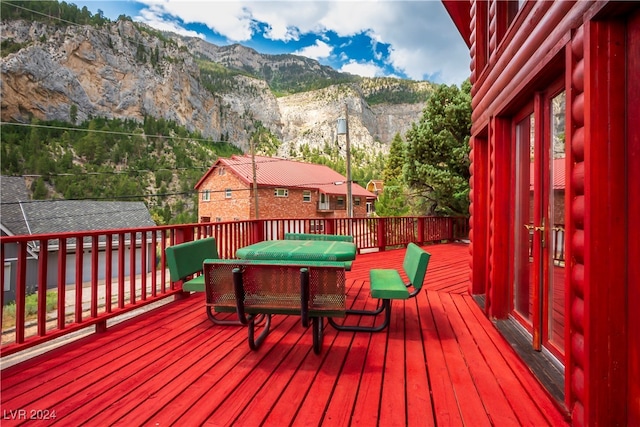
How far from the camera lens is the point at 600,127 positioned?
1.37 meters

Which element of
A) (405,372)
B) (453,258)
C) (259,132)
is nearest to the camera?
(405,372)

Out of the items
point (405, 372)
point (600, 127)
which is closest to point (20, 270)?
point (405, 372)

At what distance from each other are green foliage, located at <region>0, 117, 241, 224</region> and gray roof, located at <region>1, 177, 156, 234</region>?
3317 mm

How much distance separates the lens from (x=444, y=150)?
1206cm

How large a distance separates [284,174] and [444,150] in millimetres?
20180

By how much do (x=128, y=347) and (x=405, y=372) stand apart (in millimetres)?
2114

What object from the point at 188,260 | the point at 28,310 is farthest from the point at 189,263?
the point at 28,310

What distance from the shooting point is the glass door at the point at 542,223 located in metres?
2.04

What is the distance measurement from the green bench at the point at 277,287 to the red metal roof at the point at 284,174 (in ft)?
79.1

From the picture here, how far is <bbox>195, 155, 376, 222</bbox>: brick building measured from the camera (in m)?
27.4

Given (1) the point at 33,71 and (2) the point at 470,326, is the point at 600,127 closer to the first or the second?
(2) the point at 470,326

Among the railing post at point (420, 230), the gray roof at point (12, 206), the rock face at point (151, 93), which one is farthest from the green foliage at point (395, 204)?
the gray roof at point (12, 206)

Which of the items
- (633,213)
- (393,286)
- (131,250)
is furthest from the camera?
(131,250)

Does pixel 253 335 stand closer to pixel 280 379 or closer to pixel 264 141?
pixel 280 379
